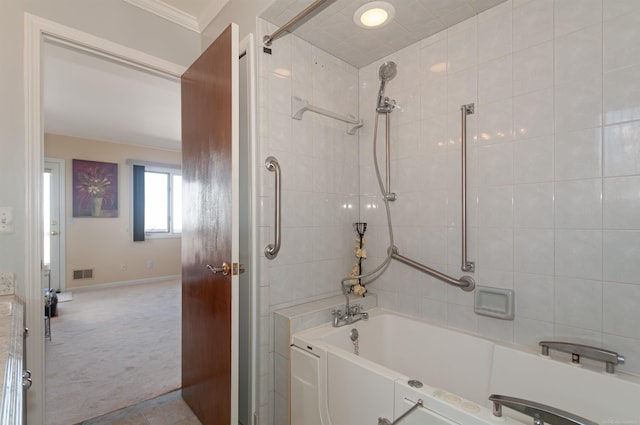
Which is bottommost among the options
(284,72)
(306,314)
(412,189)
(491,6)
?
(306,314)

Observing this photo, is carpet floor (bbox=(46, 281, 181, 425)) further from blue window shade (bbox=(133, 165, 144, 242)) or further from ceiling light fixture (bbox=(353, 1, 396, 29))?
ceiling light fixture (bbox=(353, 1, 396, 29))

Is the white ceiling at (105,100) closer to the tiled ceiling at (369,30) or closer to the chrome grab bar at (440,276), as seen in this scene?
the tiled ceiling at (369,30)

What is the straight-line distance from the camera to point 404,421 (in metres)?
1.17

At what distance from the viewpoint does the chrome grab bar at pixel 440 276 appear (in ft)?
5.65

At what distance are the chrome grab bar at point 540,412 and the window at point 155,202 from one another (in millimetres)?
5643

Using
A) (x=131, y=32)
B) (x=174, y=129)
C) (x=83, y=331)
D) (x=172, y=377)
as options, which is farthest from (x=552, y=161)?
(x=174, y=129)

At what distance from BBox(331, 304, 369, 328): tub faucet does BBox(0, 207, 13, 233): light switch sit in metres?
1.67

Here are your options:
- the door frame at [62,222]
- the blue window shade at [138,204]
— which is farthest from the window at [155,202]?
the door frame at [62,222]

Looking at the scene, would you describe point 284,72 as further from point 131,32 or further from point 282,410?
point 282,410

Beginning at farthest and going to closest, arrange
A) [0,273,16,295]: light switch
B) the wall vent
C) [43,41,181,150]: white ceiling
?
1. the wall vent
2. [43,41,181,150]: white ceiling
3. [0,273,16,295]: light switch

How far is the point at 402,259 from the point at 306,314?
71cm

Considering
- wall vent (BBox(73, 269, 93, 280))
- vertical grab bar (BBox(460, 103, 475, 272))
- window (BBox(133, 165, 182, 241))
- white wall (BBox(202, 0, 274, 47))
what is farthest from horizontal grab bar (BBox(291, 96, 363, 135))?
wall vent (BBox(73, 269, 93, 280))

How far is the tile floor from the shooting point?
1.91 metres

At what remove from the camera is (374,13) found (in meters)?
1.55
